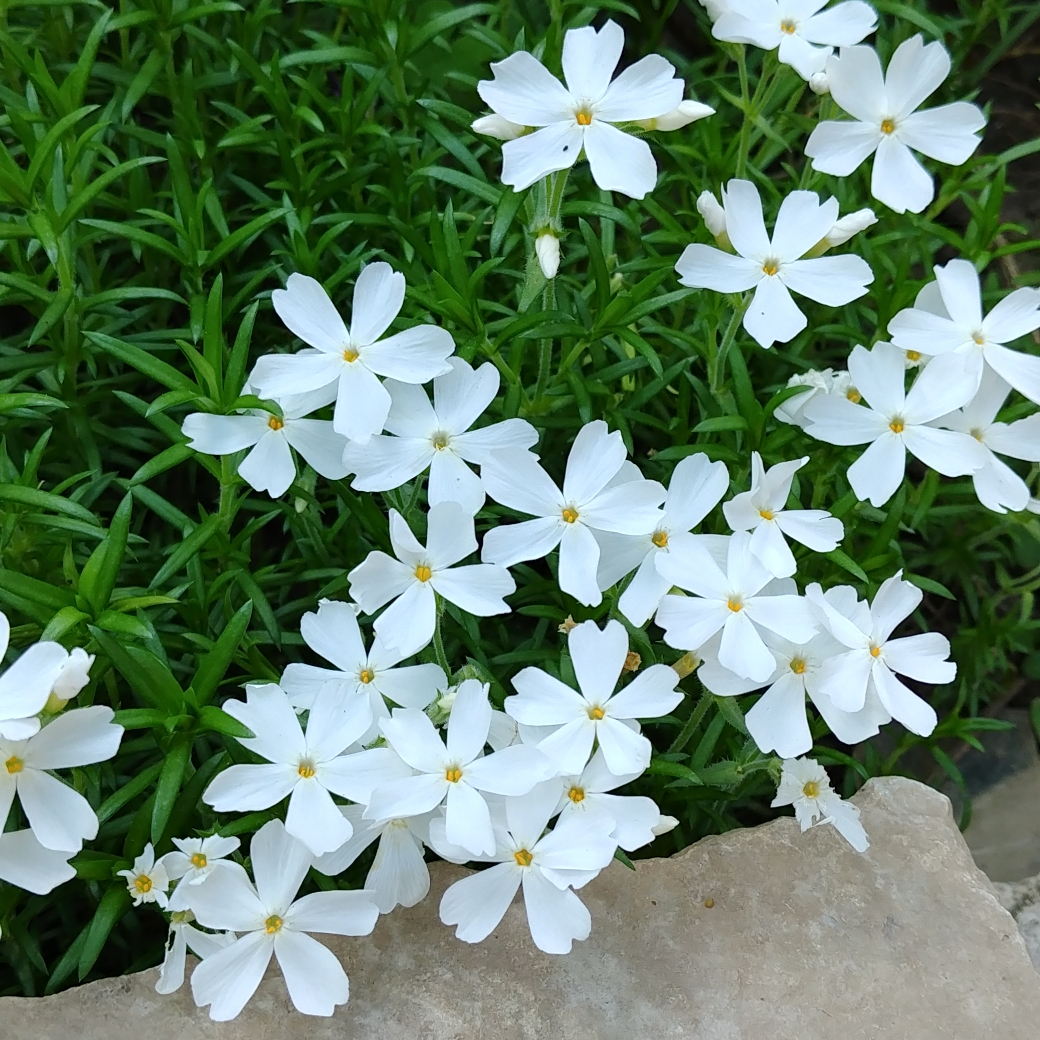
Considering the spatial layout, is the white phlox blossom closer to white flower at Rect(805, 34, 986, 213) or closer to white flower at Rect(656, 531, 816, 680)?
white flower at Rect(805, 34, 986, 213)

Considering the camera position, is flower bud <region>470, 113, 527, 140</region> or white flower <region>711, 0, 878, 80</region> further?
white flower <region>711, 0, 878, 80</region>

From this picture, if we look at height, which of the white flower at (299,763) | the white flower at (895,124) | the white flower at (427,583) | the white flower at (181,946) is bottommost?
the white flower at (181,946)

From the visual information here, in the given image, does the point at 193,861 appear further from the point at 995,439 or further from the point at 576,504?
the point at 995,439

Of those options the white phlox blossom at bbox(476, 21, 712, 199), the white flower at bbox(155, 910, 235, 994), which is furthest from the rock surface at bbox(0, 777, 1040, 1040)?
the white phlox blossom at bbox(476, 21, 712, 199)

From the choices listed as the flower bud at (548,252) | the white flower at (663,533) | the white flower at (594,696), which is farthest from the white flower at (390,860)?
the flower bud at (548,252)

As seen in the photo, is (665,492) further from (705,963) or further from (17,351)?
(17,351)

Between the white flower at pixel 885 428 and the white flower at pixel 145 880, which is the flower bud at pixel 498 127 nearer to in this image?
the white flower at pixel 885 428

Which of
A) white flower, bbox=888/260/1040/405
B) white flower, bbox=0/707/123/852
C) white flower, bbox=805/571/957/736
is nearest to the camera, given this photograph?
white flower, bbox=0/707/123/852
